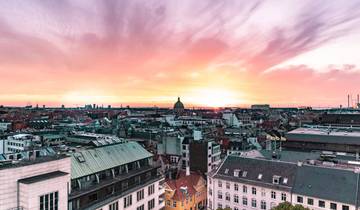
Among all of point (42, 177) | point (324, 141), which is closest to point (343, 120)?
point (324, 141)

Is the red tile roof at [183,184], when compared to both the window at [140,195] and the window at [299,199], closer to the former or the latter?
the window at [140,195]

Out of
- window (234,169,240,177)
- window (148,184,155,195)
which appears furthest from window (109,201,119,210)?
window (234,169,240,177)

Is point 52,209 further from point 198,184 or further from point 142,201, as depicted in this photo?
point 198,184

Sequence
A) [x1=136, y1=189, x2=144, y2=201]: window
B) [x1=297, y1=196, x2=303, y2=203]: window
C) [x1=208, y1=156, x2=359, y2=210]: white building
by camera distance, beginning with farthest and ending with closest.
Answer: [x1=297, y1=196, x2=303, y2=203]: window
[x1=136, y1=189, x2=144, y2=201]: window
[x1=208, y1=156, x2=359, y2=210]: white building

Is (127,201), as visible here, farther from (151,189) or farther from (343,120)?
(343,120)

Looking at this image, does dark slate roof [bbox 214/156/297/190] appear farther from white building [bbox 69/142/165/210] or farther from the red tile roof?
white building [bbox 69/142/165/210]

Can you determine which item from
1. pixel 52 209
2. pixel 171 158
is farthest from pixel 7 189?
pixel 171 158
